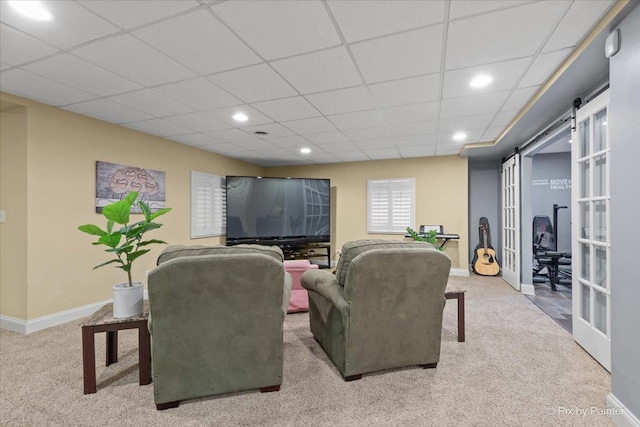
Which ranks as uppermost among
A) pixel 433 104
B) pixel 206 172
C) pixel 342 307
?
pixel 433 104

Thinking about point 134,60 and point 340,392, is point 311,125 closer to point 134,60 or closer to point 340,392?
point 134,60

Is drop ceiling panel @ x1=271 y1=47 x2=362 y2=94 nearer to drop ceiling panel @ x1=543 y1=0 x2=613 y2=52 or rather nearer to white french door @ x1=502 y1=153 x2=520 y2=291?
drop ceiling panel @ x1=543 y1=0 x2=613 y2=52

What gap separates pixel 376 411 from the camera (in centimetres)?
183

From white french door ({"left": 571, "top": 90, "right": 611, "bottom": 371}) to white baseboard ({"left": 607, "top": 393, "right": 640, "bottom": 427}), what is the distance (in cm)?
69

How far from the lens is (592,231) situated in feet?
8.23

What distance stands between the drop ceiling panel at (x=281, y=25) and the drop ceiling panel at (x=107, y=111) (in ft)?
6.75

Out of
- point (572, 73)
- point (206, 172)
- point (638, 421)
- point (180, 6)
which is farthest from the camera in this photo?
point (206, 172)

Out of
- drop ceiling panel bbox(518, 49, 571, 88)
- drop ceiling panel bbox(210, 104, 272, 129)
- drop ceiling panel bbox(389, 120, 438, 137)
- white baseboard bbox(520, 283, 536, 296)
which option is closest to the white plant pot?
drop ceiling panel bbox(210, 104, 272, 129)

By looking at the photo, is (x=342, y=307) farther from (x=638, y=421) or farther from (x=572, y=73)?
(x=572, y=73)

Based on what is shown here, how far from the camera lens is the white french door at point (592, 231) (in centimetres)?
234

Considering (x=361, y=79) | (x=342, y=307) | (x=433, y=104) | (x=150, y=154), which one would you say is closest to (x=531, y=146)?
(x=433, y=104)

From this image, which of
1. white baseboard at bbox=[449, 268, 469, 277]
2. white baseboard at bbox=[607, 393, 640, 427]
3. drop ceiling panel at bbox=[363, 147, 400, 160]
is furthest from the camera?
white baseboard at bbox=[449, 268, 469, 277]

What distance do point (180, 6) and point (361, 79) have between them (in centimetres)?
147

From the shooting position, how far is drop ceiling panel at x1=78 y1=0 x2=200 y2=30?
1.68 metres
